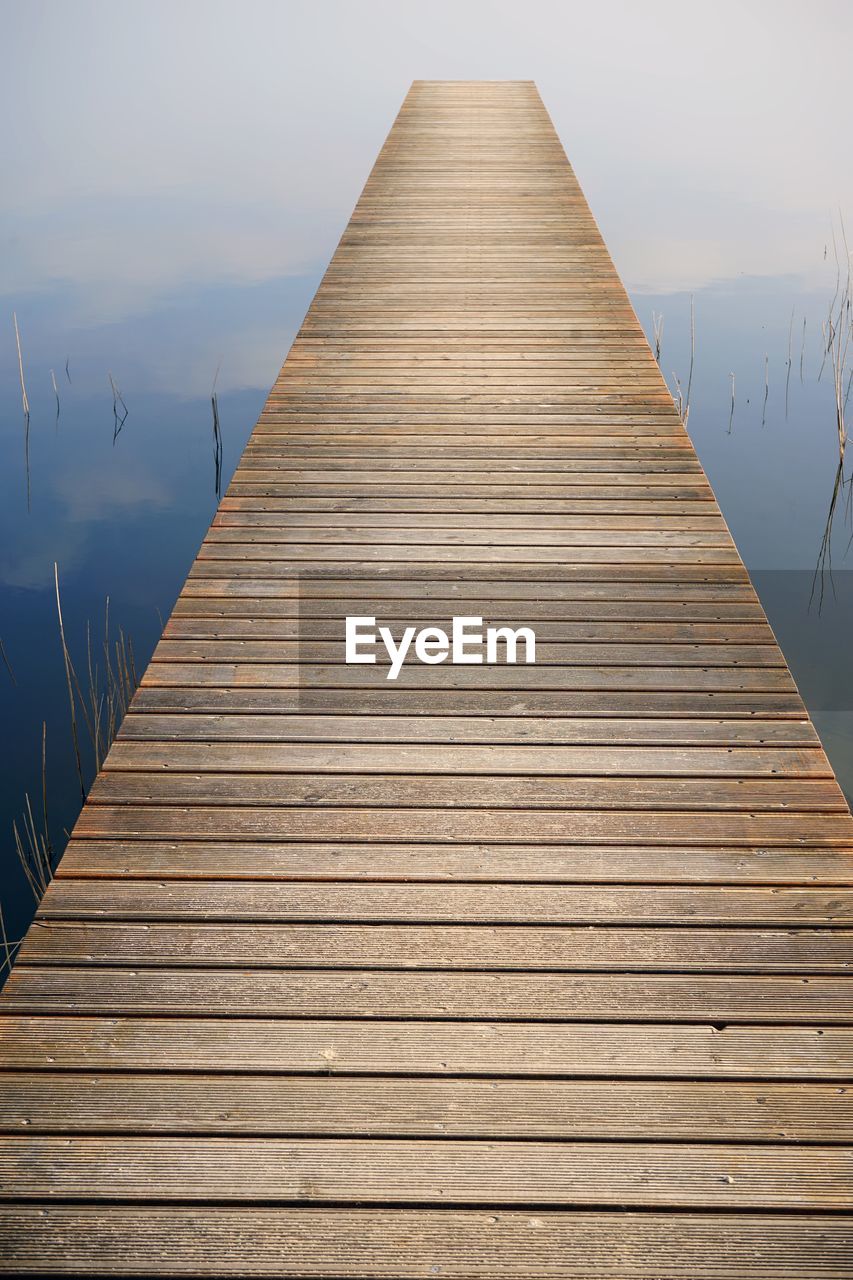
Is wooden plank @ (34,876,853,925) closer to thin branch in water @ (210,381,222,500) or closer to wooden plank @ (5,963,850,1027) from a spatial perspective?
wooden plank @ (5,963,850,1027)

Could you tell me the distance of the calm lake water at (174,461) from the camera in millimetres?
3301

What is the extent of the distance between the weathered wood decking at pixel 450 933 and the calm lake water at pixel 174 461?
949mm

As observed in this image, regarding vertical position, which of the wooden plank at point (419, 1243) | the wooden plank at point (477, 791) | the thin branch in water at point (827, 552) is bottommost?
the thin branch in water at point (827, 552)

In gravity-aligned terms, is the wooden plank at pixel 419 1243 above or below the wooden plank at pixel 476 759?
below

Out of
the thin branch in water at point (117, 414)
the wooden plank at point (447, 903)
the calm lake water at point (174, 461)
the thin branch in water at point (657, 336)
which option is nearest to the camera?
the wooden plank at point (447, 903)

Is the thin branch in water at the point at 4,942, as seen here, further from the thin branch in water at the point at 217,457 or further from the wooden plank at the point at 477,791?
the thin branch in water at the point at 217,457

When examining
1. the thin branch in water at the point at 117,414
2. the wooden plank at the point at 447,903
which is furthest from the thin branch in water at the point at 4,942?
the thin branch in water at the point at 117,414

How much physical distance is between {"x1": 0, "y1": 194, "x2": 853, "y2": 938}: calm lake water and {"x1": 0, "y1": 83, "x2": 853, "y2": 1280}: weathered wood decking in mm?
949

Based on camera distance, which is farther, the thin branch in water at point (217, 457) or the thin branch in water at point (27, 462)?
A: the thin branch in water at point (217, 457)

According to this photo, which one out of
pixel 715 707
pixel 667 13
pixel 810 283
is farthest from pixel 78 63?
pixel 715 707

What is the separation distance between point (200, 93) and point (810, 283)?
1444 cm

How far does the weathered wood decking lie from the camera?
112 cm

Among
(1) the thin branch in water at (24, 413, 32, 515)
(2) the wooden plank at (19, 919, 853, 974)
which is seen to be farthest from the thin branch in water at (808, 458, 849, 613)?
(1) the thin branch in water at (24, 413, 32, 515)

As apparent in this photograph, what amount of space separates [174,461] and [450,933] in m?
4.05
